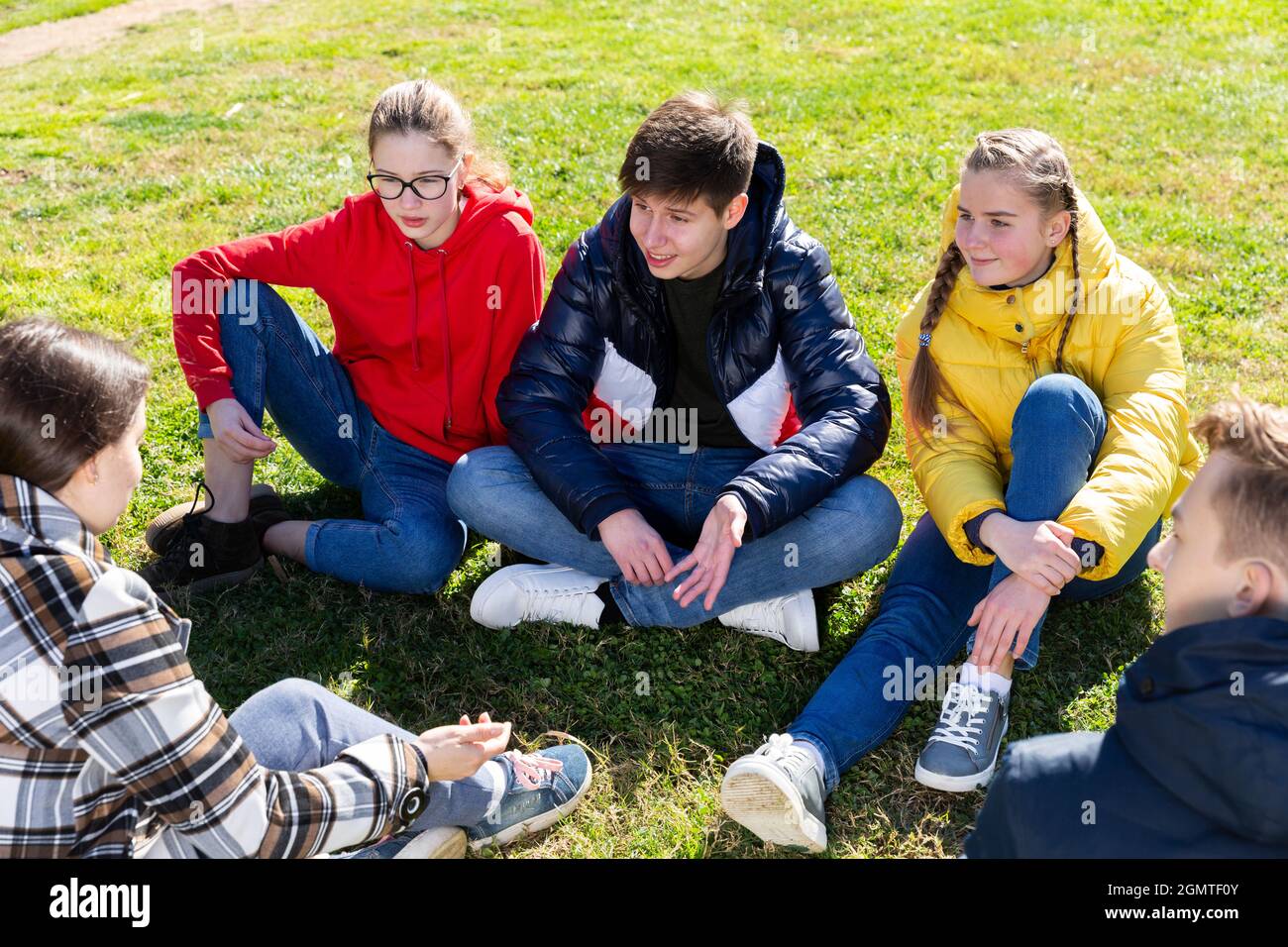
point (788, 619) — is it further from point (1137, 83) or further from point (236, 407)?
point (1137, 83)

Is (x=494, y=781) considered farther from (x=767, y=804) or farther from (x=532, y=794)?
(x=767, y=804)

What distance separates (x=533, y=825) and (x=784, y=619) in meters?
1.08

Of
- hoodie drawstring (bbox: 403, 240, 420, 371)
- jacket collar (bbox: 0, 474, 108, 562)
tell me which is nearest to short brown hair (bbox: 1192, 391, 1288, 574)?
jacket collar (bbox: 0, 474, 108, 562)

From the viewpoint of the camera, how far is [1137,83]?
8.91m

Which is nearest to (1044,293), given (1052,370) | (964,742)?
(1052,370)

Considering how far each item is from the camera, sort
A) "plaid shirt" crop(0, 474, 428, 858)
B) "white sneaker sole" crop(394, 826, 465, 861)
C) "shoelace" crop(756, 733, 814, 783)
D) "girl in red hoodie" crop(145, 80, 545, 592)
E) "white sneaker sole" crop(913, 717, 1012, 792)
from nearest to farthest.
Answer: "plaid shirt" crop(0, 474, 428, 858) → "white sneaker sole" crop(394, 826, 465, 861) → "shoelace" crop(756, 733, 814, 783) → "white sneaker sole" crop(913, 717, 1012, 792) → "girl in red hoodie" crop(145, 80, 545, 592)

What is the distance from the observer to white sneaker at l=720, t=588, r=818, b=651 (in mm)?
3773

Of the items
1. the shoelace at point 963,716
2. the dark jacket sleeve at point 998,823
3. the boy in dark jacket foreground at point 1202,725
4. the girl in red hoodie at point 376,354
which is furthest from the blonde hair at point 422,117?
the dark jacket sleeve at point 998,823

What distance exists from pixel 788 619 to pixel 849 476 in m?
0.50

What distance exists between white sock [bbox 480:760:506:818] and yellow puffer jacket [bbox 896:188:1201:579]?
1.51 metres

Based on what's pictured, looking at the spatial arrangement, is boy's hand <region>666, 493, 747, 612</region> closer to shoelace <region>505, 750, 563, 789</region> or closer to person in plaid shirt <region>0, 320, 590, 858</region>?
shoelace <region>505, 750, 563, 789</region>

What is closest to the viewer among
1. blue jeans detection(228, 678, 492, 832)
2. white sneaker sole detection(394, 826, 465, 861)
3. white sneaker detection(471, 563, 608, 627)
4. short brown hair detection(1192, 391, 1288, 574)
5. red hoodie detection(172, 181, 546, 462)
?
short brown hair detection(1192, 391, 1288, 574)

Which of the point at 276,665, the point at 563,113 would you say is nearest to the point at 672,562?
the point at 276,665

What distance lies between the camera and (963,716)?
3357 millimetres
